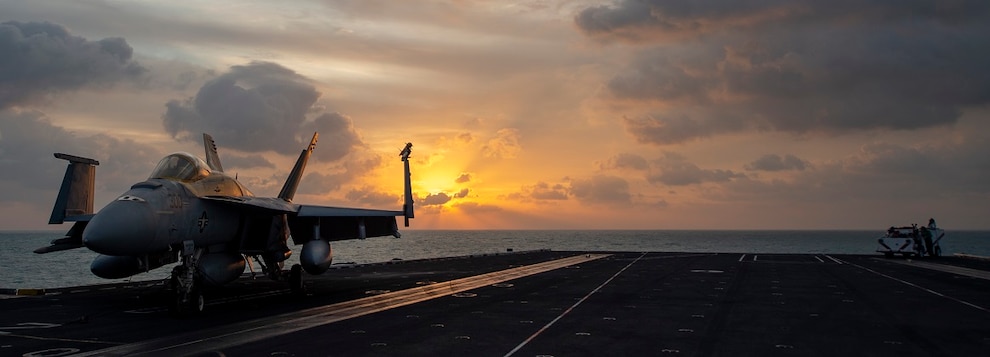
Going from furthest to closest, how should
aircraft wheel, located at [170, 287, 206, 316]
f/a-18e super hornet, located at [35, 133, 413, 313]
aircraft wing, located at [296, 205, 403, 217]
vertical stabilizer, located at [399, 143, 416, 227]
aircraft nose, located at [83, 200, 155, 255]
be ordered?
vertical stabilizer, located at [399, 143, 416, 227] → aircraft wing, located at [296, 205, 403, 217] → aircraft wheel, located at [170, 287, 206, 316] → f/a-18e super hornet, located at [35, 133, 413, 313] → aircraft nose, located at [83, 200, 155, 255]

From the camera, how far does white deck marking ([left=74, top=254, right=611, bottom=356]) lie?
14.5 meters

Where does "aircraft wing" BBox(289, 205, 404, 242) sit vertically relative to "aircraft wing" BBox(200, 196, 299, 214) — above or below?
below

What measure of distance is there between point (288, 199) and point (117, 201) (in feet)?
41.7

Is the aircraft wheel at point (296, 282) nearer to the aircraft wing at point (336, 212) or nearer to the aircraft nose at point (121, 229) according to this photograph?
the aircraft wing at point (336, 212)

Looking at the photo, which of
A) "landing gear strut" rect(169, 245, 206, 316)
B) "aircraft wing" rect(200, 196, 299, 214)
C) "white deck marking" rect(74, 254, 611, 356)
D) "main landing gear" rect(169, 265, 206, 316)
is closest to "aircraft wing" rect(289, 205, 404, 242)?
"aircraft wing" rect(200, 196, 299, 214)

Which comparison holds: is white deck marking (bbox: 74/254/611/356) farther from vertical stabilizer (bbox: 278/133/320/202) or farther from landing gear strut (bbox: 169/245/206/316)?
vertical stabilizer (bbox: 278/133/320/202)

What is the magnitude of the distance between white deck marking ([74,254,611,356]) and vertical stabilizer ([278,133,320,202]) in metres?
7.09

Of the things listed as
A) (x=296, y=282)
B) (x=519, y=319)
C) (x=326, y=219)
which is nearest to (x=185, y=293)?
(x=296, y=282)

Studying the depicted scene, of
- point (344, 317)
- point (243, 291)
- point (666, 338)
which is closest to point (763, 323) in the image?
point (666, 338)

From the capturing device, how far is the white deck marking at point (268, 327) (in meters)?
14.5

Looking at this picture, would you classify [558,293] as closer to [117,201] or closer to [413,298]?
[413,298]

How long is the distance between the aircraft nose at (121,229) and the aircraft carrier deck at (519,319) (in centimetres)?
206

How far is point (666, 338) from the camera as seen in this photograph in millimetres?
16234

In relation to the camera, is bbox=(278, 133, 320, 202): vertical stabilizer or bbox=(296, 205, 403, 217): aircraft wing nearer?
bbox=(296, 205, 403, 217): aircraft wing
